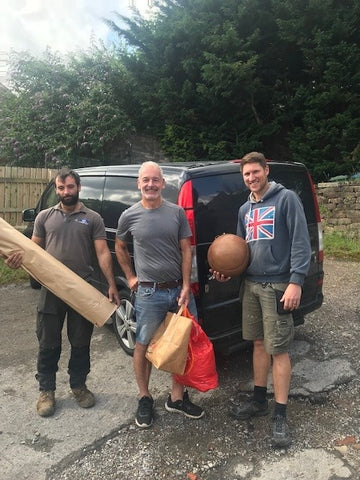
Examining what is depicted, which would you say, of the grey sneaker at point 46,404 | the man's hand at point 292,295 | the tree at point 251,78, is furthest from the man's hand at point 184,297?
the tree at point 251,78

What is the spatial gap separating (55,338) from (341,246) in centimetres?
724

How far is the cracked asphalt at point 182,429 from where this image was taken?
2.45 metres

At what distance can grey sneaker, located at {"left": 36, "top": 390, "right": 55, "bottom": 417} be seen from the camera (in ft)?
9.98

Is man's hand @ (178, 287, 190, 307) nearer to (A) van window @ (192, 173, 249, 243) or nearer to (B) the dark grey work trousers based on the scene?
(A) van window @ (192, 173, 249, 243)

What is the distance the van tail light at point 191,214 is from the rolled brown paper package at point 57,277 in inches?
26.6

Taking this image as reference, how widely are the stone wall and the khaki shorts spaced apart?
7.37 m

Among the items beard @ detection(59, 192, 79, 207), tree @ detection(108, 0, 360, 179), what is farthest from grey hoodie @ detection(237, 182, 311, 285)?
tree @ detection(108, 0, 360, 179)

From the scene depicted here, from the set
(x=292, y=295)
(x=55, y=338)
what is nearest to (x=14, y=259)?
(x=55, y=338)

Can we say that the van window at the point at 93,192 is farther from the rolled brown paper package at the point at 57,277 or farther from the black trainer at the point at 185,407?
the black trainer at the point at 185,407

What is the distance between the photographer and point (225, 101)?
12.1 metres

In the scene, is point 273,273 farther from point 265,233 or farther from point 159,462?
point 159,462

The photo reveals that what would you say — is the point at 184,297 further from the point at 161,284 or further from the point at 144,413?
the point at 144,413

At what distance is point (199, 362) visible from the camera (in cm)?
278

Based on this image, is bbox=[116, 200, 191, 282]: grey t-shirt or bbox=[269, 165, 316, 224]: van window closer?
bbox=[116, 200, 191, 282]: grey t-shirt
